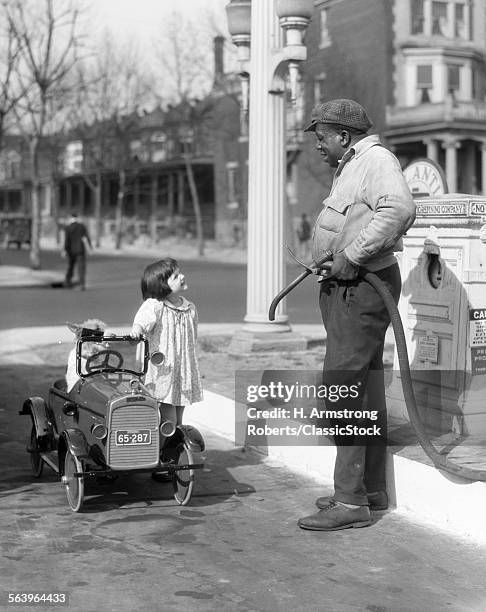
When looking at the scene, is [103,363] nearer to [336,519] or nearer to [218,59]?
[336,519]

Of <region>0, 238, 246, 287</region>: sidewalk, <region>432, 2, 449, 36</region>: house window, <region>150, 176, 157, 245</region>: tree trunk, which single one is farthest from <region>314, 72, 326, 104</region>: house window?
<region>150, 176, 157, 245</region>: tree trunk

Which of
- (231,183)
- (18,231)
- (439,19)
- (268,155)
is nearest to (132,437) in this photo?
(268,155)

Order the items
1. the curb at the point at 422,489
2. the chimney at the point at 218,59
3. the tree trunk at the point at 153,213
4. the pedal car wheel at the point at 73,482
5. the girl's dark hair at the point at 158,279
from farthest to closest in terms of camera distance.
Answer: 1. the tree trunk at the point at 153,213
2. the chimney at the point at 218,59
3. the girl's dark hair at the point at 158,279
4. the pedal car wheel at the point at 73,482
5. the curb at the point at 422,489

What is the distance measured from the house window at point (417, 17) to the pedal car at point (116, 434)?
39.5 metres

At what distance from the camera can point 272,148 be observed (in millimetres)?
10844

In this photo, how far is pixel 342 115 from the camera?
5.44 meters

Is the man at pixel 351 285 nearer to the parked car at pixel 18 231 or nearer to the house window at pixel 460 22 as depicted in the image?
the house window at pixel 460 22

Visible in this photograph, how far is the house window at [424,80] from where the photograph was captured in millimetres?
43562

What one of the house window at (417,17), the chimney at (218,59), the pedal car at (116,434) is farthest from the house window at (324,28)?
the pedal car at (116,434)

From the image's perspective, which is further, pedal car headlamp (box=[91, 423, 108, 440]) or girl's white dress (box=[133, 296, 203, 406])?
girl's white dress (box=[133, 296, 203, 406])

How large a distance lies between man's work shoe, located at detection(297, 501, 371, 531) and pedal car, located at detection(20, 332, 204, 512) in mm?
721

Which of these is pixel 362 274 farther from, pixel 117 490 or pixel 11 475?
pixel 11 475

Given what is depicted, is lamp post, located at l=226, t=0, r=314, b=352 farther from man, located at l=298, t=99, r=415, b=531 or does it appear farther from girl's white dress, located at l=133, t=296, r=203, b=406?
man, located at l=298, t=99, r=415, b=531

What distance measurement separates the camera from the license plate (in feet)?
18.8
